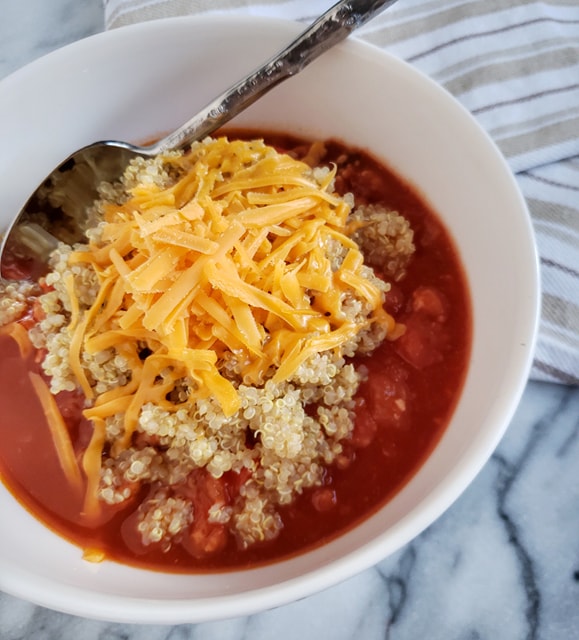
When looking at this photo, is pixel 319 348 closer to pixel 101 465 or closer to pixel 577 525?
pixel 101 465

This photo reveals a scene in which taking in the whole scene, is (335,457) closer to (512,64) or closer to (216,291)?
(216,291)

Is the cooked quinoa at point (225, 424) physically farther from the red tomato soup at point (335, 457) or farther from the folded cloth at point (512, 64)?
the folded cloth at point (512, 64)

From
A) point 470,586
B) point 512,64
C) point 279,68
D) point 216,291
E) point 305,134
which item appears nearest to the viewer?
point 216,291

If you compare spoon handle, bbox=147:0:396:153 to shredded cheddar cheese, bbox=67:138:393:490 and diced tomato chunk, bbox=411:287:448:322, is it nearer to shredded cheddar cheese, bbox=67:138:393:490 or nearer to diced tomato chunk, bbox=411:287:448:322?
shredded cheddar cheese, bbox=67:138:393:490

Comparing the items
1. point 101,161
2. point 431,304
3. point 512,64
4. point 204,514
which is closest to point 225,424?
point 204,514

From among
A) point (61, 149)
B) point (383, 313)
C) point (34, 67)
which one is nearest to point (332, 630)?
point (383, 313)


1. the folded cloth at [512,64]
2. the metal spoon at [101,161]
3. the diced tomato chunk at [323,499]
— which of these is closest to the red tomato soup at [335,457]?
the diced tomato chunk at [323,499]

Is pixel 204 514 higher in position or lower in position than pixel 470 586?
higher

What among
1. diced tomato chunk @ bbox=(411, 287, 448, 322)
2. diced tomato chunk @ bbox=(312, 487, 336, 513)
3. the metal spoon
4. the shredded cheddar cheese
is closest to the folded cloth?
diced tomato chunk @ bbox=(411, 287, 448, 322)
